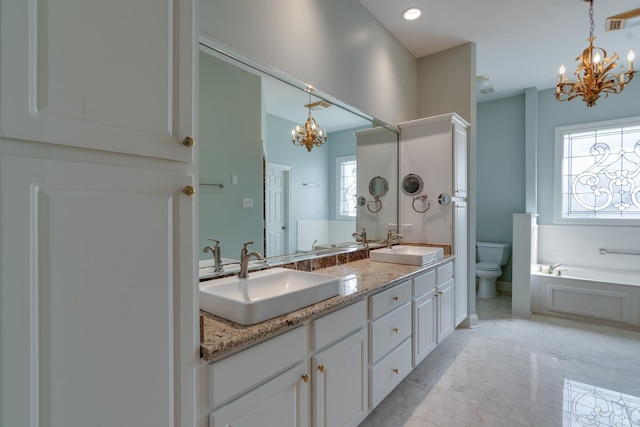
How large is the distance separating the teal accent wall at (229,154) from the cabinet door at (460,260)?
75.2 inches

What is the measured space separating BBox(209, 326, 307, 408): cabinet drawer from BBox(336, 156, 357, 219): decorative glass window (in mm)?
1384

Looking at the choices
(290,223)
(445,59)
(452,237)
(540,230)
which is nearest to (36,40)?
(290,223)

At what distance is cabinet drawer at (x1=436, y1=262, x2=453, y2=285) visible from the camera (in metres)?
2.45

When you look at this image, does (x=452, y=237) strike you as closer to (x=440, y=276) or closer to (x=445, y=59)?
(x=440, y=276)

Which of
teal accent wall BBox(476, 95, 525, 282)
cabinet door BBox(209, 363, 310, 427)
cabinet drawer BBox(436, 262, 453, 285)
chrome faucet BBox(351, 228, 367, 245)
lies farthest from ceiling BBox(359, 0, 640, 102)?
cabinet door BBox(209, 363, 310, 427)

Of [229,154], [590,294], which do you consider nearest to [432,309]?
[229,154]

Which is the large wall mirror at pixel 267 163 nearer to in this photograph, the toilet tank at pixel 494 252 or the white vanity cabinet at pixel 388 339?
the white vanity cabinet at pixel 388 339

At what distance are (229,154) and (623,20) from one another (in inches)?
140

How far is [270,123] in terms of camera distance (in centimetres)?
185

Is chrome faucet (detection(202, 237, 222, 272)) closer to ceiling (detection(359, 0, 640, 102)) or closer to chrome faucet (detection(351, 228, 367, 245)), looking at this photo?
chrome faucet (detection(351, 228, 367, 245))

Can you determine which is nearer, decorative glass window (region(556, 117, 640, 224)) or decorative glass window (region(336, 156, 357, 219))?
decorative glass window (region(336, 156, 357, 219))

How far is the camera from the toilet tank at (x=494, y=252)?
434cm

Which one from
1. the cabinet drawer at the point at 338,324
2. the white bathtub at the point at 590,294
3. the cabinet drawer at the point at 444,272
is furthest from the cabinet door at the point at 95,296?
the white bathtub at the point at 590,294

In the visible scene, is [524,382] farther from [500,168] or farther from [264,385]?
[500,168]
